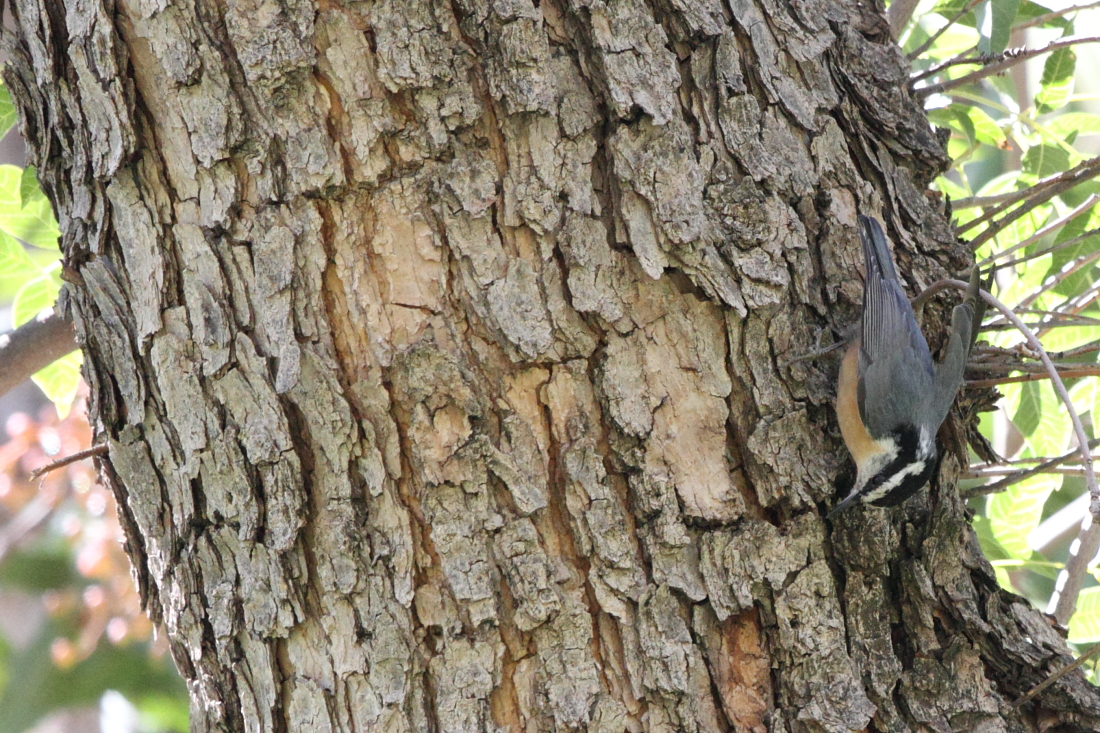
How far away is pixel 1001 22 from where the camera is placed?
235 centimetres

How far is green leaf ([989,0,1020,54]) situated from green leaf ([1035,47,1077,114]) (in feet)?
1.18

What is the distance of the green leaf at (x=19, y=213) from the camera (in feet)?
8.09

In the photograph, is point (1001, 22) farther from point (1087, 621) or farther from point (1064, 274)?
point (1087, 621)

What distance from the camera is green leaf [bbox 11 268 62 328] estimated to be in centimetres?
260

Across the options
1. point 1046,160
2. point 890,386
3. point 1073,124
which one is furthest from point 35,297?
point 1073,124

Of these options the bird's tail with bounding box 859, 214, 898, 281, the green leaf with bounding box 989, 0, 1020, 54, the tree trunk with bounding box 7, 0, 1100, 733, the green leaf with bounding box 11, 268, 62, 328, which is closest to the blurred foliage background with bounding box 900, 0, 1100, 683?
the green leaf with bounding box 989, 0, 1020, 54

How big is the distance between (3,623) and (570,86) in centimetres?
647

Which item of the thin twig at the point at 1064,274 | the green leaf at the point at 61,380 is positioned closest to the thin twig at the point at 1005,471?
the thin twig at the point at 1064,274

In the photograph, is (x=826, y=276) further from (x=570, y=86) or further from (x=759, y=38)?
(x=570, y=86)

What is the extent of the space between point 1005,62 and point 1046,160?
37cm

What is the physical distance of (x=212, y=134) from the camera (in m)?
1.73

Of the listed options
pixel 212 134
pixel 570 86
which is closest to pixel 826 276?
pixel 570 86

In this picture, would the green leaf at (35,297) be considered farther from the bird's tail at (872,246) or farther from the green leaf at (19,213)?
the bird's tail at (872,246)

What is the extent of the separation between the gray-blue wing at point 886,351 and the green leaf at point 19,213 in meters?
2.03
